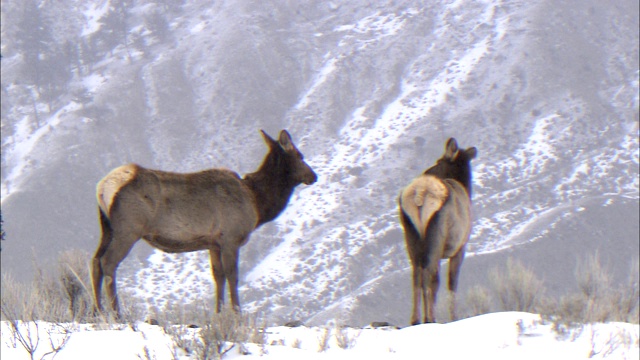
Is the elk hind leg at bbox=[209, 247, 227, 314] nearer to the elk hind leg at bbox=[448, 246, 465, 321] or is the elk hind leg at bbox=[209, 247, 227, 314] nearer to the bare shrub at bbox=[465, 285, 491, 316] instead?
the elk hind leg at bbox=[448, 246, 465, 321]

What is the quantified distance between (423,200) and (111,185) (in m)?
3.58

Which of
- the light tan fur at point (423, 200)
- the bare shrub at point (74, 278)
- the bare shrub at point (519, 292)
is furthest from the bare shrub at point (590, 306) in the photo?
the bare shrub at point (74, 278)

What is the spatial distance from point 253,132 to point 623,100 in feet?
124

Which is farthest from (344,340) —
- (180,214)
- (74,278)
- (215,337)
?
(74,278)

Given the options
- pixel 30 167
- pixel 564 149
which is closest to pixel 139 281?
pixel 30 167

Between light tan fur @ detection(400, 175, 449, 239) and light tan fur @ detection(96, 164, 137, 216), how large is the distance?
3217mm

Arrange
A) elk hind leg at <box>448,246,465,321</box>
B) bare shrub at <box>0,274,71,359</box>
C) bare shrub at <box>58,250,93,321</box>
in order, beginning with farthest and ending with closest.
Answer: elk hind leg at <box>448,246,465,321</box> < bare shrub at <box>58,250,93,321</box> < bare shrub at <box>0,274,71,359</box>

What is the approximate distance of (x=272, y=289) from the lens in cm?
5678

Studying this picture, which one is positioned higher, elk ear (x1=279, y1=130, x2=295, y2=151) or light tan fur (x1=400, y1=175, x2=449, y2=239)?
elk ear (x1=279, y1=130, x2=295, y2=151)

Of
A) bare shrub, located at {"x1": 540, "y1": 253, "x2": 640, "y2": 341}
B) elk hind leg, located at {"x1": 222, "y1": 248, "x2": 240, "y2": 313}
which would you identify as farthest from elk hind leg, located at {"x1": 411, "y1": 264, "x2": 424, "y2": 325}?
elk hind leg, located at {"x1": 222, "y1": 248, "x2": 240, "y2": 313}

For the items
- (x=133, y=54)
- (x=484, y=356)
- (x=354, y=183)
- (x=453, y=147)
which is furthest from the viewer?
(x=133, y=54)

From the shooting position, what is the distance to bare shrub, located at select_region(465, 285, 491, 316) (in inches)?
436

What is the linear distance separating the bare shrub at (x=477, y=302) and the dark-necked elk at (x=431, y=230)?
49.0 inches

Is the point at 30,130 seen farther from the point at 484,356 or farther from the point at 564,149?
the point at 484,356
